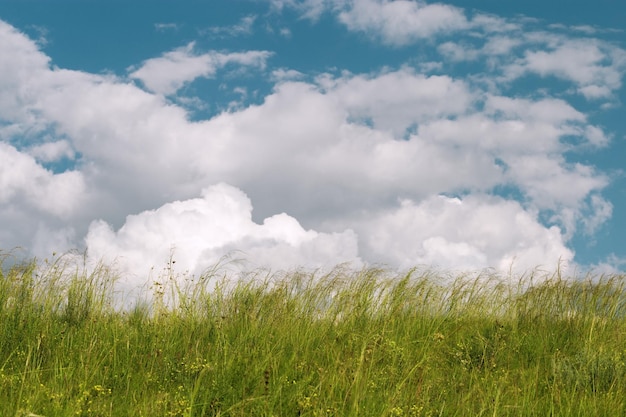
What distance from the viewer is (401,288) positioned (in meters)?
8.16

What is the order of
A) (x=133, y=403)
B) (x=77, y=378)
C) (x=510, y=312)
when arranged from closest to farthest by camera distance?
(x=133, y=403) → (x=77, y=378) → (x=510, y=312)

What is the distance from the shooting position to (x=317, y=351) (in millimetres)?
5699

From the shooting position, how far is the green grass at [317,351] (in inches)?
178

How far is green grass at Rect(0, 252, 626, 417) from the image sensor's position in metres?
4.52

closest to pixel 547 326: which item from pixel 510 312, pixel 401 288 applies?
pixel 510 312

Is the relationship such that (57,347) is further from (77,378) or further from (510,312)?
(510,312)

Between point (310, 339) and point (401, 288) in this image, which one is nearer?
point (310, 339)

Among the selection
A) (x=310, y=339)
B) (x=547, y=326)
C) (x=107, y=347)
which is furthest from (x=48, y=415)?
(x=547, y=326)

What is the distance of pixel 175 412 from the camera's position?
430 centimetres

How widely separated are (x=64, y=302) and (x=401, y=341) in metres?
3.86

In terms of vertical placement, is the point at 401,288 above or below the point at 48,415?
above

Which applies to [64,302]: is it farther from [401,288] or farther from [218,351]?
[401,288]

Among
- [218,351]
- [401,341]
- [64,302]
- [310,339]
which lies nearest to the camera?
[218,351]

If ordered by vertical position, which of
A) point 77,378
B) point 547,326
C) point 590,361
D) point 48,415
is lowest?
point 48,415
